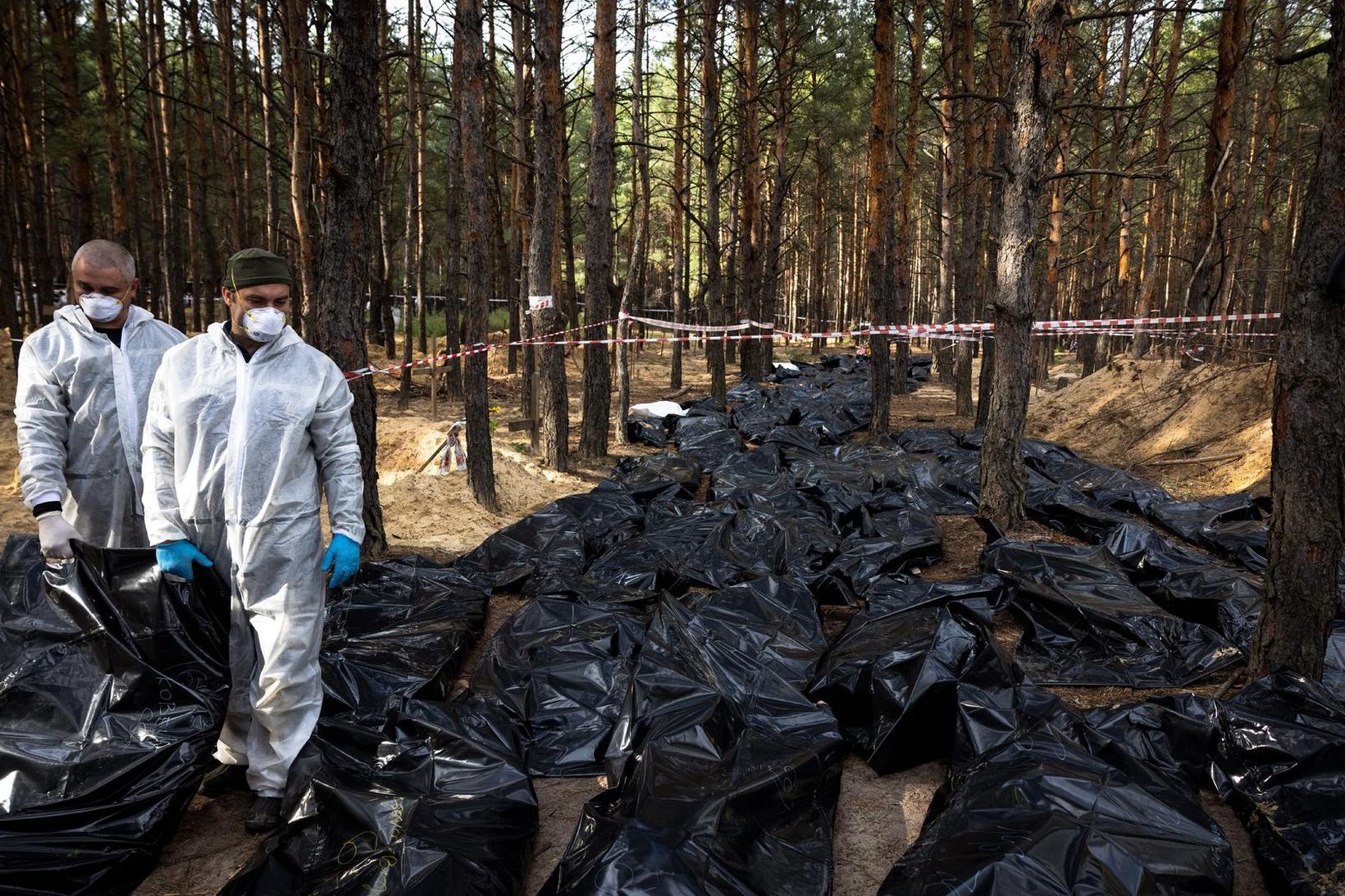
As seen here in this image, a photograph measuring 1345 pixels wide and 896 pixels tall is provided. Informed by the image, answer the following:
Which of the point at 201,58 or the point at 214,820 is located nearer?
the point at 214,820

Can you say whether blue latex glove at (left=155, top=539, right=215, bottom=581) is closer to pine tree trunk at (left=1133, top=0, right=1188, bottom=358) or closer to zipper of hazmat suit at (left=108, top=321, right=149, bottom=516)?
zipper of hazmat suit at (left=108, top=321, right=149, bottom=516)

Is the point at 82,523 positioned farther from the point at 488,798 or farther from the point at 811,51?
the point at 811,51

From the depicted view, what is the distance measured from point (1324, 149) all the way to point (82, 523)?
4482 mm

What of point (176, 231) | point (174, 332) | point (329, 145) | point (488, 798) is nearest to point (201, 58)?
point (176, 231)

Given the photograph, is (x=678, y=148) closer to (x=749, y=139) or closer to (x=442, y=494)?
(x=749, y=139)

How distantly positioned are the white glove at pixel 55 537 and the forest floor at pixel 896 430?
0.93 metres

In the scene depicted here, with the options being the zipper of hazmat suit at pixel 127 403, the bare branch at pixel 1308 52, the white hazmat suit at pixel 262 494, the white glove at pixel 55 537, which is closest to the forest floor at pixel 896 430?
the white hazmat suit at pixel 262 494

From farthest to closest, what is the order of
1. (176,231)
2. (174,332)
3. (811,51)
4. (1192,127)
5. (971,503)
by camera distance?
(1192,127)
(811,51)
(176,231)
(971,503)
(174,332)

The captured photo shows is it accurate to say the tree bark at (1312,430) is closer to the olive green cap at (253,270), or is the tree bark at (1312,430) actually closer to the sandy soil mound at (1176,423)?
the olive green cap at (253,270)

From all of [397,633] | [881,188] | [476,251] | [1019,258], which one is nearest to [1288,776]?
[397,633]

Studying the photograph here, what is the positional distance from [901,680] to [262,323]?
246 centimetres

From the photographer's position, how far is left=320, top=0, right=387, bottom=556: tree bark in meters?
4.52

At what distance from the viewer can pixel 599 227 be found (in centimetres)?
837

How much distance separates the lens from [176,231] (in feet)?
43.1
